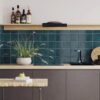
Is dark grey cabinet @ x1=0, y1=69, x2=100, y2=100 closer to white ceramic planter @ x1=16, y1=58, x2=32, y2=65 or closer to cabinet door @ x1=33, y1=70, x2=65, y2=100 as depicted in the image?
cabinet door @ x1=33, y1=70, x2=65, y2=100

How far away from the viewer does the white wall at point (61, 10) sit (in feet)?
17.4

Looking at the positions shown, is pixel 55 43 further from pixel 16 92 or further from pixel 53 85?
pixel 16 92

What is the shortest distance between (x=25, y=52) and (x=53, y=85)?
78 cm

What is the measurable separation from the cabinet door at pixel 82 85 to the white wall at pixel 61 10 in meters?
1.01

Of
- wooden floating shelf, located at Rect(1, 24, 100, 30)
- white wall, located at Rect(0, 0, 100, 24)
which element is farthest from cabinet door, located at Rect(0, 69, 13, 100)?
white wall, located at Rect(0, 0, 100, 24)

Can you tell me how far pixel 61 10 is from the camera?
210 inches

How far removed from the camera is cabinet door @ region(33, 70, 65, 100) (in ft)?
15.8

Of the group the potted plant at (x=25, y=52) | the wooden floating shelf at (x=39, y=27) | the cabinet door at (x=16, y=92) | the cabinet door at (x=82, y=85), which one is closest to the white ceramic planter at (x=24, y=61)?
the potted plant at (x=25, y=52)

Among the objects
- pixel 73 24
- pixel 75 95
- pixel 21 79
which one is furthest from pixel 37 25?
pixel 21 79

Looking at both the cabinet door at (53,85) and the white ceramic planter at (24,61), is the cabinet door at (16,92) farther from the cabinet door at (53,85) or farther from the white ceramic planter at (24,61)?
the white ceramic planter at (24,61)

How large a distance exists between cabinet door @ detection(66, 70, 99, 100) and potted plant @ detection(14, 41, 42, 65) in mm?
764

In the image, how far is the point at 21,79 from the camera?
333 cm

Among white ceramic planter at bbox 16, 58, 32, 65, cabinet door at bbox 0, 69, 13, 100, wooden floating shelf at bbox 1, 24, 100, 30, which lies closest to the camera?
cabinet door at bbox 0, 69, 13, 100

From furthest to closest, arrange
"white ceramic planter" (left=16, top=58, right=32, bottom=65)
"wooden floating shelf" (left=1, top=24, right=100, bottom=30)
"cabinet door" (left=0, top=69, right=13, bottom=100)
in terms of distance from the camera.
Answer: "wooden floating shelf" (left=1, top=24, right=100, bottom=30) → "white ceramic planter" (left=16, top=58, right=32, bottom=65) → "cabinet door" (left=0, top=69, right=13, bottom=100)
